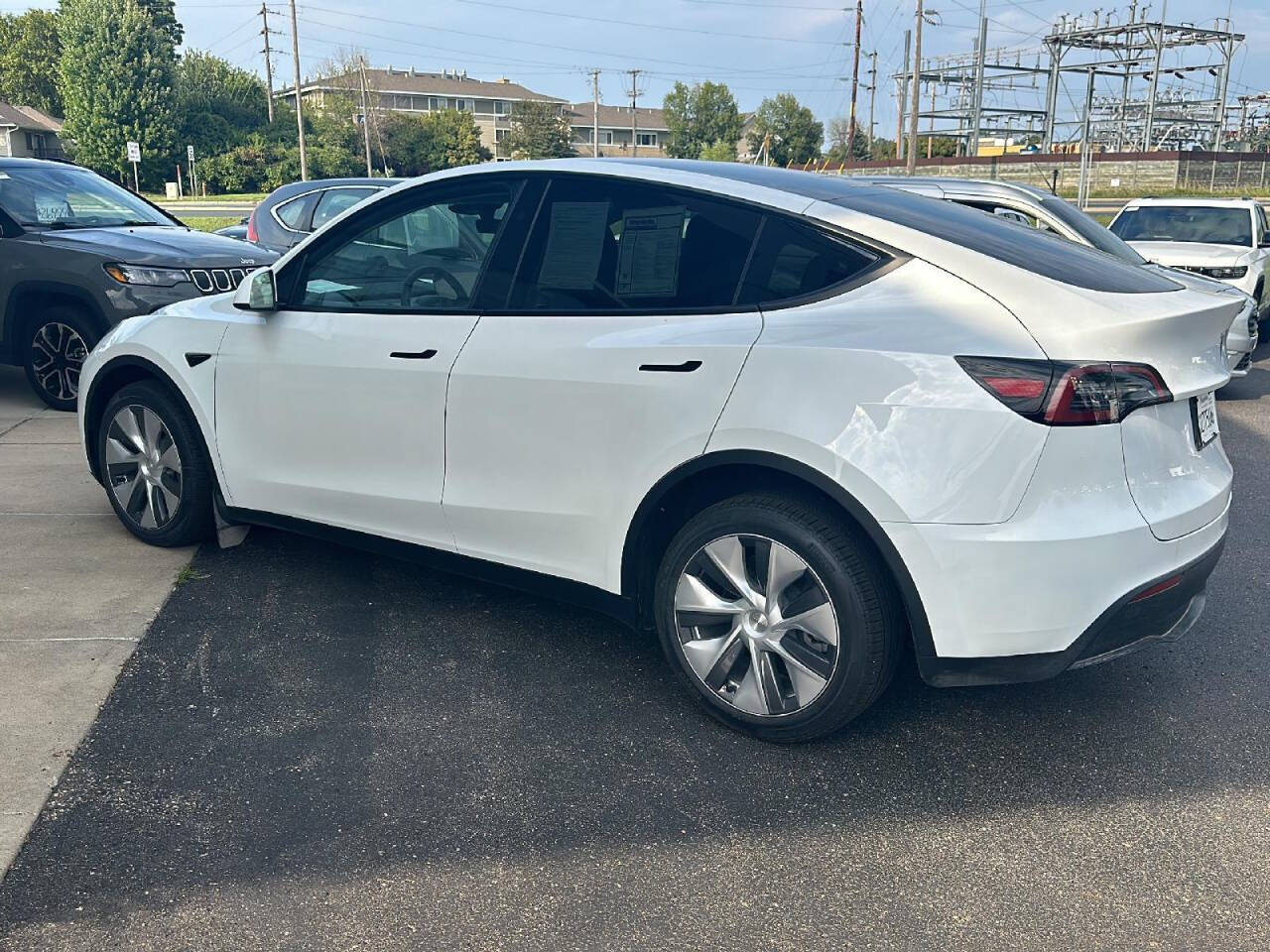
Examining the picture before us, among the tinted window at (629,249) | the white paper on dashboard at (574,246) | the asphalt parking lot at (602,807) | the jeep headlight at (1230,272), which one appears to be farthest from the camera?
the jeep headlight at (1230,272)

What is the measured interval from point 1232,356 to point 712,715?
758cm

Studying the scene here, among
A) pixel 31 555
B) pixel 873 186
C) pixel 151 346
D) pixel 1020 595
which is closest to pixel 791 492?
pixel 1020 595

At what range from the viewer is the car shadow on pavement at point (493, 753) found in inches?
115

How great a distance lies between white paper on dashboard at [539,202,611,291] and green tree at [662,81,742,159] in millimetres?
99193

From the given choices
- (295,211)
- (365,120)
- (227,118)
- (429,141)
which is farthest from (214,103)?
(295,211)

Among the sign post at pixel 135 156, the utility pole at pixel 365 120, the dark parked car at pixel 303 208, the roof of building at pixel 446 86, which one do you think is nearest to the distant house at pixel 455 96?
the roof of building at pixel 446 86

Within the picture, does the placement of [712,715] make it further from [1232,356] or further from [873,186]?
[1232,356]

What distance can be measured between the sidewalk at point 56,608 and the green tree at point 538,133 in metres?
83.7

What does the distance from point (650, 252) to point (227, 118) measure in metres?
76.6

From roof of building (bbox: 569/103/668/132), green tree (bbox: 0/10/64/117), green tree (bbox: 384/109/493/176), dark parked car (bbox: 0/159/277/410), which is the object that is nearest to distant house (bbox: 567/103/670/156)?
roof of building (bbox: 569/103/668/132)

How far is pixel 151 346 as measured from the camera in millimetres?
4867

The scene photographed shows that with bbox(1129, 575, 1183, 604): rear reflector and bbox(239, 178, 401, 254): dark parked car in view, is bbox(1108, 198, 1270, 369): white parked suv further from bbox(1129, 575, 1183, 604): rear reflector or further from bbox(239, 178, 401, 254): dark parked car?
bbox(1129, 575, 1183, 604): rear reflector

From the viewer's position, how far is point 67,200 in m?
8.68

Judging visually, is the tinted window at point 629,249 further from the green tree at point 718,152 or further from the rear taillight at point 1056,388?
the green tree at point 718,152
